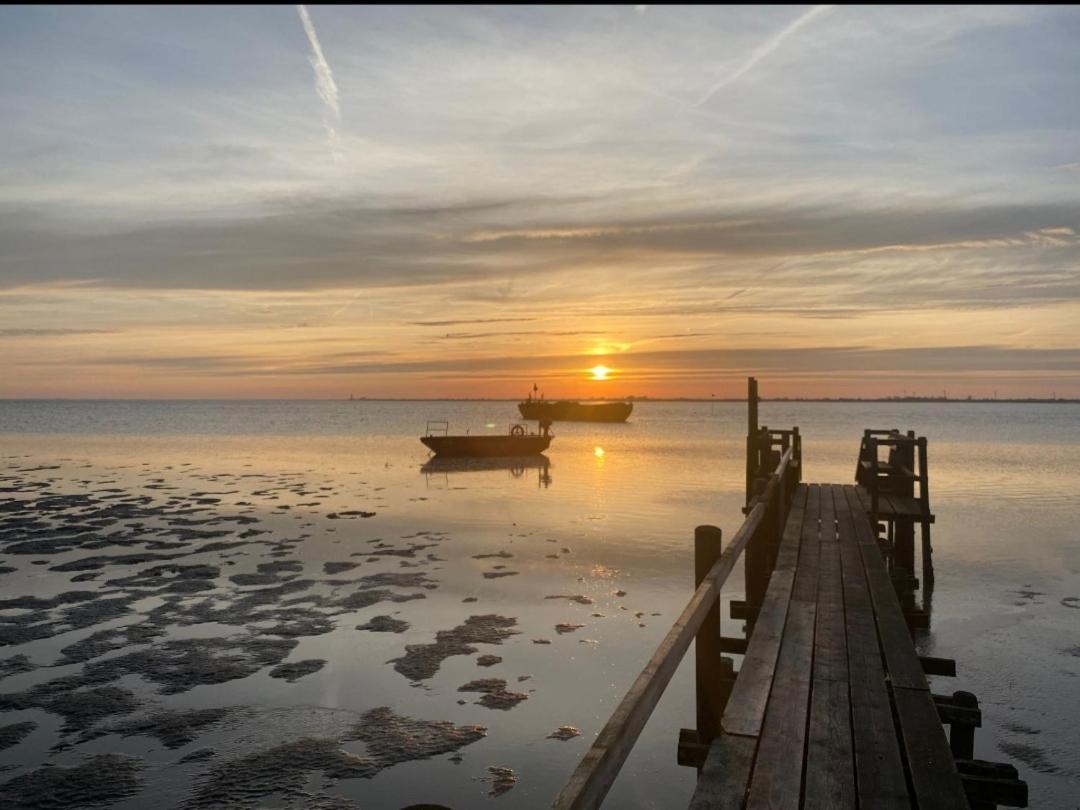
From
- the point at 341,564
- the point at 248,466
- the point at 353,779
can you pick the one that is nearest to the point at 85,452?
the point at 248,466

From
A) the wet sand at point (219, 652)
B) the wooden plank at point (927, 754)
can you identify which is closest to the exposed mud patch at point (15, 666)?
the wet sand at point (219, 652)

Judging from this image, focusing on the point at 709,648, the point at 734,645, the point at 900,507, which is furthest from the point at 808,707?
the point at 900,507

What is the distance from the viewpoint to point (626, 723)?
3.98m

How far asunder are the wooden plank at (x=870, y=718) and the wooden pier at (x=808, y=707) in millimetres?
12

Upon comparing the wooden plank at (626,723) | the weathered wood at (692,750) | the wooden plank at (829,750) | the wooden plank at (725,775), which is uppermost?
the wooden plank at (626,723)

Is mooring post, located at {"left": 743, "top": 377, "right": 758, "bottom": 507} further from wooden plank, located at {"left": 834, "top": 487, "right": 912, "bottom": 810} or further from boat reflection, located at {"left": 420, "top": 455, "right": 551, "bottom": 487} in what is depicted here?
boat reflection, located at {"left": 420, "top": 455, "right": 551, "bottom": 487}

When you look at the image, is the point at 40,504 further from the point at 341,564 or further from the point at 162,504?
the point at 341,564

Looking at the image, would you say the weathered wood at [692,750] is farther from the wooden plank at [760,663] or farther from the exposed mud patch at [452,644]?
the exposed mud patch at [452,644]

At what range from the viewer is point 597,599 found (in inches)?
627

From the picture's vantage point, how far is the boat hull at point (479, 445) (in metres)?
53.1

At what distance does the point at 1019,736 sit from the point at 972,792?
5.30 metres

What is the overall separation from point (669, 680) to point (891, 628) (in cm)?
369

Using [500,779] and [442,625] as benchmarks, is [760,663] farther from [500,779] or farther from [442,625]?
[442,625]

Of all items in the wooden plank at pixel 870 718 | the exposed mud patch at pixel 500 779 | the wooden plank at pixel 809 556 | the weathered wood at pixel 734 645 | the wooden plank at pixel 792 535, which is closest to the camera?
the wooden plank at pixel 870 718
